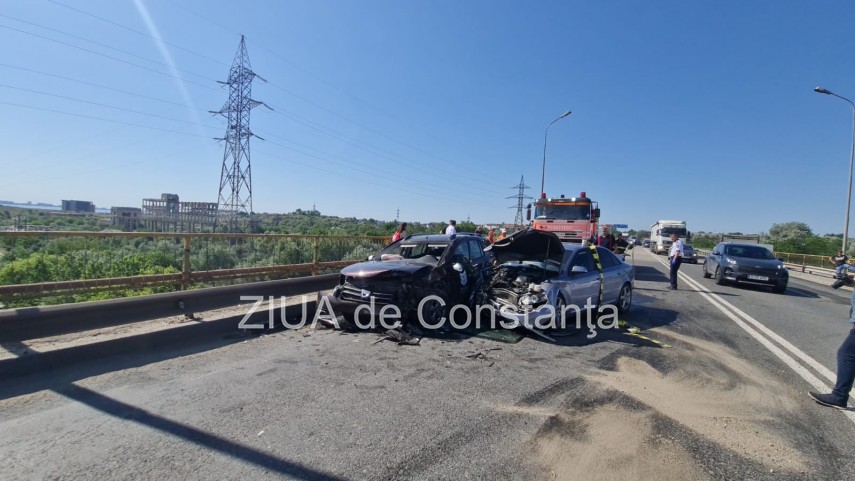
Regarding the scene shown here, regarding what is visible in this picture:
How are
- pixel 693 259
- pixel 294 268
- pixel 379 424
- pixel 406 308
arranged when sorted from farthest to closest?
pixel 693 259, pixel 294 268, pixel 406 308, pixel 379 424

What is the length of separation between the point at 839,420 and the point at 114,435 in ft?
20.4

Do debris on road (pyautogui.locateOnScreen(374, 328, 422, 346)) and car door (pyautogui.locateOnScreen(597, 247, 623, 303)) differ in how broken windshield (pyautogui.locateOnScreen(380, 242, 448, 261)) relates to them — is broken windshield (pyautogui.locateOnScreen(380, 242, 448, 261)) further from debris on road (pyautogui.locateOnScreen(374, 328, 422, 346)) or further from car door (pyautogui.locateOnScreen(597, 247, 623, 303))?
car door (pyautogui.locateOnScreen(597, 247, 623, 303))

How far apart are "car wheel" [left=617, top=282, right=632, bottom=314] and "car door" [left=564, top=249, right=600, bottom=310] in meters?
1.06

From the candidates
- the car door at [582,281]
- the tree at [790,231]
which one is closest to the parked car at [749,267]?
the car door at [582,281]

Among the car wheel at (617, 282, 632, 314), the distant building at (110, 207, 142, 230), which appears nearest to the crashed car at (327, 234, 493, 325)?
the car wheel at (617, 282, 632, 314)

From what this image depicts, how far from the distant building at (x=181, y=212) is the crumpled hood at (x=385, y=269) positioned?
45.7 feet

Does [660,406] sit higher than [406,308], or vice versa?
[406,308]

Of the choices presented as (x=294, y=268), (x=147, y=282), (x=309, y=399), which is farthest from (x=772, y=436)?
(x=294, y=268)

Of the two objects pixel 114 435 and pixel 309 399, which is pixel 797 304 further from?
pixel 114 435

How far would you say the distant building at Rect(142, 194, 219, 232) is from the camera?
19.6 meters

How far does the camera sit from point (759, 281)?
13.2 meters

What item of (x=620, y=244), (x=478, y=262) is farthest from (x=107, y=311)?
(x=620, y=244)

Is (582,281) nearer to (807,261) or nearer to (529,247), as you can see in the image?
(529,247)

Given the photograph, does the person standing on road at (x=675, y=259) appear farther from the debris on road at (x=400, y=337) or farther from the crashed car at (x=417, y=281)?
the debris on road at (x=400, y=337)
